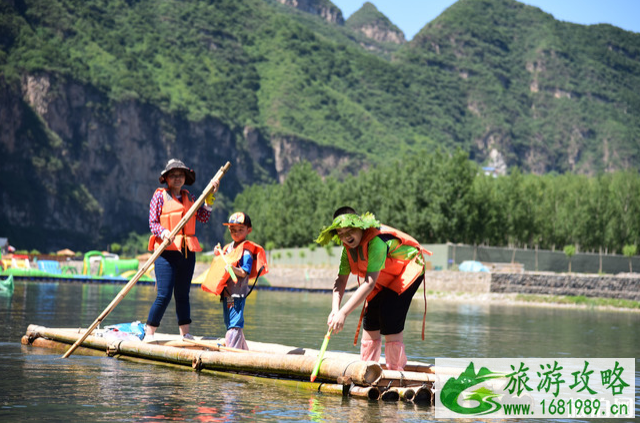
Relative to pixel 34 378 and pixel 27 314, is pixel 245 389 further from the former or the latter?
pixel 27 314

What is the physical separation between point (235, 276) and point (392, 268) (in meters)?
2.25

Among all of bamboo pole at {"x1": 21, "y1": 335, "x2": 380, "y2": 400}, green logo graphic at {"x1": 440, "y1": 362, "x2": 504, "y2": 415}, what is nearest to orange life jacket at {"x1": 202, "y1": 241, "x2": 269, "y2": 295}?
bamboo pole at {"x1": 21, "y1": 335, "x2": 380, "y2": 400}

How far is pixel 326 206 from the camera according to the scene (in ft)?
260

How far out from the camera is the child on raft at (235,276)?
411 inches

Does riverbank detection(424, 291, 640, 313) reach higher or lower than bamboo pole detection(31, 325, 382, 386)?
lower

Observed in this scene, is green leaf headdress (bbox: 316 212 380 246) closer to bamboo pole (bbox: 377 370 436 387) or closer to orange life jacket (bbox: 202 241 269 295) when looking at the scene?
bamboo pole (bbox: 377 370 436 387)

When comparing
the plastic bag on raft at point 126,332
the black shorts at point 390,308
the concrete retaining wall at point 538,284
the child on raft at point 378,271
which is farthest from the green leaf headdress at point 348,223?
the concrete retaining wall at point 538,284

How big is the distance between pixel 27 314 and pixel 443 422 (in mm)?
13216

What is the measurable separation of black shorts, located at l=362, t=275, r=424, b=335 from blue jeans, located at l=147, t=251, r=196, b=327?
305 centimetres

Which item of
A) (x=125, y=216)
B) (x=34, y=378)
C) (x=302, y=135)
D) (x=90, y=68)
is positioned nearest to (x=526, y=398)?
(x=34, y=378)

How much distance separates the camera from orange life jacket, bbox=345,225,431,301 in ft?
28.7

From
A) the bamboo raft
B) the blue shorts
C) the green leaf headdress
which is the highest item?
the green leaf headdress

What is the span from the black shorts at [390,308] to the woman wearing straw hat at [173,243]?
10.2ft

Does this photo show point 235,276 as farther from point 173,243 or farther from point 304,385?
point 304,385
